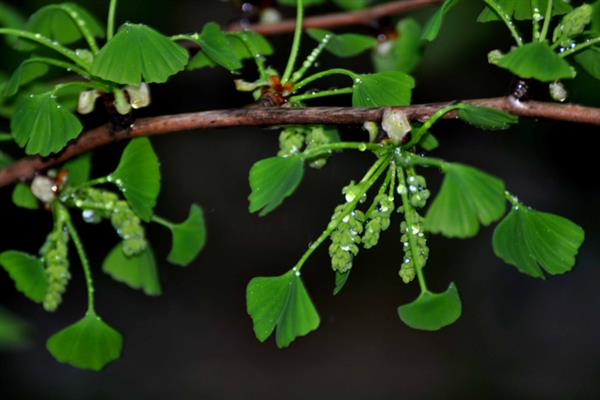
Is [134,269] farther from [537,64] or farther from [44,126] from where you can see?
[537,64]

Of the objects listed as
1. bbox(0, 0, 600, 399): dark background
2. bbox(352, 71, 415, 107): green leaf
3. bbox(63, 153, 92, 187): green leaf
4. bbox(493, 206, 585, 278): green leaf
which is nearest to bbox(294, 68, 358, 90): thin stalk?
bbox(352, 71, 415, 107): green leaf

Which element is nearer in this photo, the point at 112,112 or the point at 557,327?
the point at 112,112

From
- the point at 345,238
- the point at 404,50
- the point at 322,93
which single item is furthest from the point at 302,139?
the point at 404,50

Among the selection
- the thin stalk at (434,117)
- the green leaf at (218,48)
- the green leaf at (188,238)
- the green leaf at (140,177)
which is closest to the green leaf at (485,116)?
the thin stalk at (434,117)

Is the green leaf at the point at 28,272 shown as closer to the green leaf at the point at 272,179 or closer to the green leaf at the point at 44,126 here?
the green leaf at the point at 44,126

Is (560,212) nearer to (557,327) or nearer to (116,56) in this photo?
(557,327)

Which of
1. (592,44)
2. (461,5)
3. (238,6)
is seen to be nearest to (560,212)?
(461,5)
